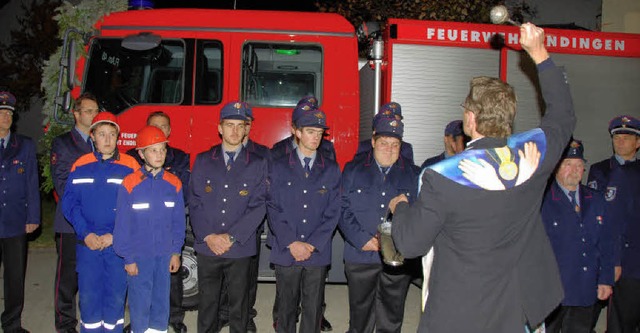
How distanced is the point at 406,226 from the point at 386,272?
2.06m

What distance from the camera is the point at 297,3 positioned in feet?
52.2

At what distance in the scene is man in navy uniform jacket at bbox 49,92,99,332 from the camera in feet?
15.1

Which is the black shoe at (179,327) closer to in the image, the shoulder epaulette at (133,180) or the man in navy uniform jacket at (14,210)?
the man in navy uniform jacket at (14,210)

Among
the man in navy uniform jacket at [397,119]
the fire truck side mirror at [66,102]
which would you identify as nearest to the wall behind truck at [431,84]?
the man in navy uniform jacket at [397,119]

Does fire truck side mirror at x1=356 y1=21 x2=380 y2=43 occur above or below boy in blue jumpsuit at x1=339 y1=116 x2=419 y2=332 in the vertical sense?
above

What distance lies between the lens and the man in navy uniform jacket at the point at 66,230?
461 centimetres

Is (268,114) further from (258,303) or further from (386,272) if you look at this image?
(258,303)

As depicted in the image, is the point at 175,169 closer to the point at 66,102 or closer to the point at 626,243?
the point at 66,102

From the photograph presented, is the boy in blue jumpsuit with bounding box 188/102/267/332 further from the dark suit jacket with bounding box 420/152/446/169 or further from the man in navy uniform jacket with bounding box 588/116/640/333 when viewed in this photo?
the man in navy uniform jacket with bounding box 588/116/640/333

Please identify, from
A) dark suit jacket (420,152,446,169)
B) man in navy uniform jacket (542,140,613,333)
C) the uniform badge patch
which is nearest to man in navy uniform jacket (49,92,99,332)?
dark suit jacket (420,152,446,169)

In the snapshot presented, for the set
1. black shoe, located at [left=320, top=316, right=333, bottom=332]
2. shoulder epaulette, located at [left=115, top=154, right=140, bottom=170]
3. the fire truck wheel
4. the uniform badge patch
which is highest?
shoulder epaulette, located at [left=115, top=154, right=140, bottom=170]

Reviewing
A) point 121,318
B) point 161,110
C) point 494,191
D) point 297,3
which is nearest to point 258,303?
Answer: point 121,318

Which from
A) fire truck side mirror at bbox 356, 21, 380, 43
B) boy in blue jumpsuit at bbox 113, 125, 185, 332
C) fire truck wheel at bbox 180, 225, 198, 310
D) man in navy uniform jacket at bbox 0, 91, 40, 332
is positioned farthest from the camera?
fire truck side mirror at bbox 356, 21, 380, 43

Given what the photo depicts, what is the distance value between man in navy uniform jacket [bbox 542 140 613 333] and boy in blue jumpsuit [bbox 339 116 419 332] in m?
1.12
